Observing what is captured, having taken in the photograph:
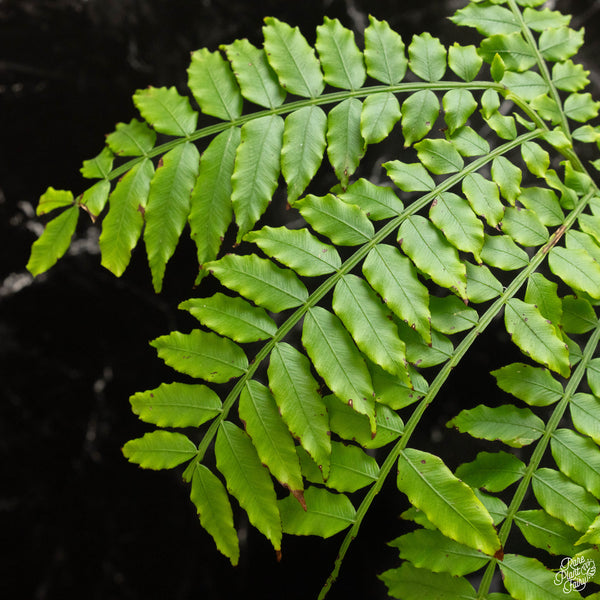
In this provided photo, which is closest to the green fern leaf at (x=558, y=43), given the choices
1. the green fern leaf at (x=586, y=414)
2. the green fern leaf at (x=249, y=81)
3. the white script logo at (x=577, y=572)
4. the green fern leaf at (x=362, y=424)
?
the green fern leaf at (x=249, y=81)

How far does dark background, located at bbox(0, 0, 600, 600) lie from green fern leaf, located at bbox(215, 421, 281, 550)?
466mm

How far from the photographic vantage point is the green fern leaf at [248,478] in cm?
65

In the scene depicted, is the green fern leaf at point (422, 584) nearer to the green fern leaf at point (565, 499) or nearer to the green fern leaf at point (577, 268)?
the green fern leaf at point (565, 499)

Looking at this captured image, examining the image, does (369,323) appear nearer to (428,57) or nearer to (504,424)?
(504,424)

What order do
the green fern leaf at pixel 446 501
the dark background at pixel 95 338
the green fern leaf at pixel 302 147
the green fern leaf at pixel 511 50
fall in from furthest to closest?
1. the dark background at pixel 95 338
2. the green fern leaf at pixel 511 50
3. the green fern leaf at pixel 302 147
4. the green fern leaf at pixel 446 501

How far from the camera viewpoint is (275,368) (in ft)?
2.20

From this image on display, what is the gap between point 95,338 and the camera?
1114 mm

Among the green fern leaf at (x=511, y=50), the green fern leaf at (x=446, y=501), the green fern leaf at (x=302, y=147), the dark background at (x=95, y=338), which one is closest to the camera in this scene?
the green fern leaf at (x=446, y=501)

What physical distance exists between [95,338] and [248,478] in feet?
2.01

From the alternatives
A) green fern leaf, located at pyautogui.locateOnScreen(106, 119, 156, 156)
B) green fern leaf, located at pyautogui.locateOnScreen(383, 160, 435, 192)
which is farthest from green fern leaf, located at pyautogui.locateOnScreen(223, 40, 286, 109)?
green fern leaf, located at pyautogui.locateOnScreen(383, 160, 435, 192)

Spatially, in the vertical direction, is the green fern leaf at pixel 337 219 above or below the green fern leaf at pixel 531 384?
above

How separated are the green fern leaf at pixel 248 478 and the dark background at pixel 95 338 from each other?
47 cm

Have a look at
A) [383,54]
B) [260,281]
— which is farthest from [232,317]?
[383,54]

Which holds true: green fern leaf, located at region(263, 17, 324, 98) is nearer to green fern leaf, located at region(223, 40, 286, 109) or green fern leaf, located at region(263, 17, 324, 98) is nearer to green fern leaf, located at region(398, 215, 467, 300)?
green fern leaf, located at region(223, 40, 286, 109)
